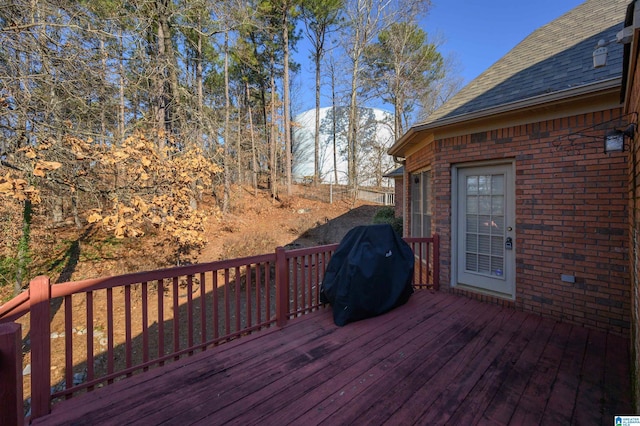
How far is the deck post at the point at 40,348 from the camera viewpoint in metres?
1.85

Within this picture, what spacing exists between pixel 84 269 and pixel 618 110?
10977 millimetres

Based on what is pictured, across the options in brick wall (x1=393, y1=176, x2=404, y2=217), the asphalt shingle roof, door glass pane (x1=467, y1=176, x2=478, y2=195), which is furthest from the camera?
brick wall (x1=393, y1=176, x2=404, y2=217)

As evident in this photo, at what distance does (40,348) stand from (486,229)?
4686 mm

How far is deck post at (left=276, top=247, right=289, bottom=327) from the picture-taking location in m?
3.17

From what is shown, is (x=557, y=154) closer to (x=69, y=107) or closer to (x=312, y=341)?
(x=312, y=341)

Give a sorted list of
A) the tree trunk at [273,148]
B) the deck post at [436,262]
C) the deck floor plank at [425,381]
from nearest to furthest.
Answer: the deck floor plank at [425,381], the deck post at [436,262], the tree trunk at [273,148]

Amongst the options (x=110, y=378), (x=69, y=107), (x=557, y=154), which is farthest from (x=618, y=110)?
(x=69, y=107)

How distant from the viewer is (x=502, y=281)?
3914 millimetres

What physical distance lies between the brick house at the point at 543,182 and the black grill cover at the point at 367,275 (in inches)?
47.1

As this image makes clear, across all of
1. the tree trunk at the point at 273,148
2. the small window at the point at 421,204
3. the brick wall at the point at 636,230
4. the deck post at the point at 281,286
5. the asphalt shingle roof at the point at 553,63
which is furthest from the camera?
the tree trunk at the point at 273,148

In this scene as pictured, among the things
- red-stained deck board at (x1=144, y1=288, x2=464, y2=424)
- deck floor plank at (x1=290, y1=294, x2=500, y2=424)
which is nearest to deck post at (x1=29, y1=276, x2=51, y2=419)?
red-stained deck board at (x1=144, y1=288, x2=464, y2=424)

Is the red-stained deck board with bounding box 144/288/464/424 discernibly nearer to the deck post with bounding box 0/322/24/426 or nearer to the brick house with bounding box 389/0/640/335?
the deck post with bounding box 0/322/24/426

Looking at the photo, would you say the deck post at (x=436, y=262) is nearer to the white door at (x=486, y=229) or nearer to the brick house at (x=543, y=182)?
the brick house at (x=543, y=182)

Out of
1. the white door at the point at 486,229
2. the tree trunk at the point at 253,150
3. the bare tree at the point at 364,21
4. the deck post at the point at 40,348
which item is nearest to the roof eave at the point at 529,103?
the white door at the point at 486,229
